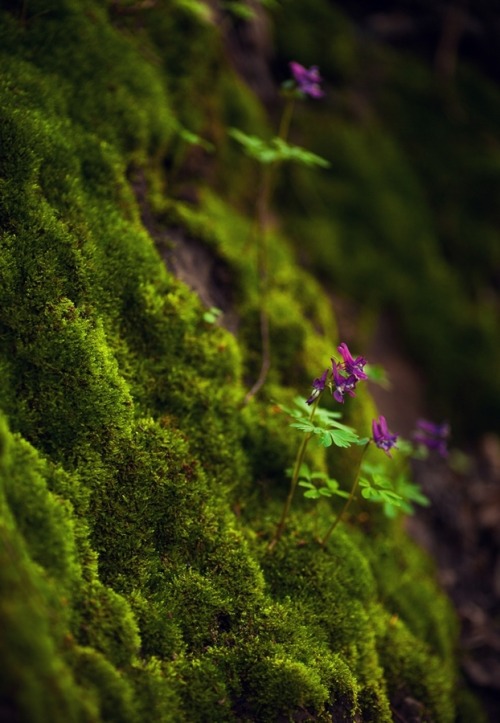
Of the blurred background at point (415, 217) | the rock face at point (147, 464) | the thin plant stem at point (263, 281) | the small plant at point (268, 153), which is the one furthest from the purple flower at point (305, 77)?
the blurred background at point (415, 217)

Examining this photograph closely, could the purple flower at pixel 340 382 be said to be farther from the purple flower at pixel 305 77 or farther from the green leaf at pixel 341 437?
the purple flower at pixel 305 77

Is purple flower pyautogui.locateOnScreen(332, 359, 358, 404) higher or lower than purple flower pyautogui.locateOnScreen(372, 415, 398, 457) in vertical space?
higher

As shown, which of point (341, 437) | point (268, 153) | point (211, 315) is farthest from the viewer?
point (268, 153)

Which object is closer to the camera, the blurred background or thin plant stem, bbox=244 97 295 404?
thin plant stem, bbox=244 97 295 404

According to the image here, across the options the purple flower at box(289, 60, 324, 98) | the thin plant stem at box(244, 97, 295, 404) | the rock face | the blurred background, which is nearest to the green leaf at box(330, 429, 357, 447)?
Result: the rock face

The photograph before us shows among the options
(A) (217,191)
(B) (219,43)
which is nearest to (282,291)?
(A) (217,191)

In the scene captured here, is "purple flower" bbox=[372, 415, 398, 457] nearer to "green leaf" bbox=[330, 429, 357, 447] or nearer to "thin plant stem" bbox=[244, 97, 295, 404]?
"green leaf" bbox=[330, 429, 357, 447]

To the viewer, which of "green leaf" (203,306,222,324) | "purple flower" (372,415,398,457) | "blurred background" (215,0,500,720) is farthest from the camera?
"blurred background" (215,0,500,720)

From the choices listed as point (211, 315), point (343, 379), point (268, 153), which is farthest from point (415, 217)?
point (343, 379)

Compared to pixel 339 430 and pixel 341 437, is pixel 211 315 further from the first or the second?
pixel 341 437
